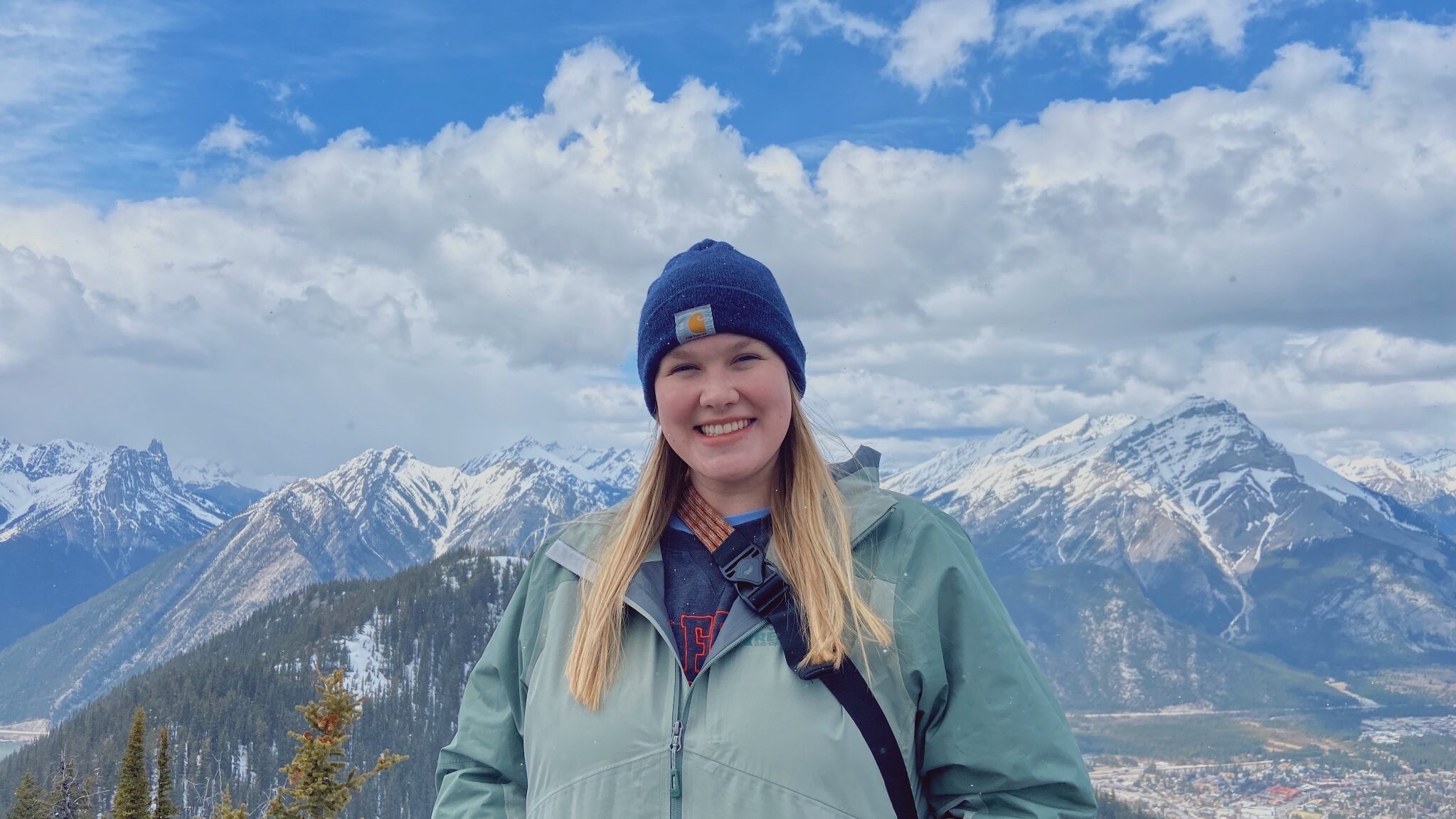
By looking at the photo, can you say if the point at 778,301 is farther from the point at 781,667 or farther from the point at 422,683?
the point at 422,683

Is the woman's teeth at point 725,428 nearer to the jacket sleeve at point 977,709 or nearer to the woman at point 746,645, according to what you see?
the woman at point 746,645

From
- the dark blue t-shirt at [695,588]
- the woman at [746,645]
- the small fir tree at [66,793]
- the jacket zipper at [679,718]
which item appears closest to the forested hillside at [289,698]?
the small fir tree at [66,793]

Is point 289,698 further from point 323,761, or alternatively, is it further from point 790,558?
point 790,558

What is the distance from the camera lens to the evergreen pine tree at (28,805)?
140ft

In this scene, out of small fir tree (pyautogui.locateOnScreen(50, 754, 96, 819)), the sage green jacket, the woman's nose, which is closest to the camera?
the sage green jacket

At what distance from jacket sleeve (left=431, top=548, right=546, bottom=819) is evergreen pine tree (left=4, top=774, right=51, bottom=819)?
154 feet

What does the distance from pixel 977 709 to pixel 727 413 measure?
1.44 meters

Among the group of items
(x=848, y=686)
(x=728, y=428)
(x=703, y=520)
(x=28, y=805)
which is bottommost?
(x=28, y=805)

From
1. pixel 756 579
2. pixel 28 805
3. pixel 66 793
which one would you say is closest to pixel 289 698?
pixel 28 805

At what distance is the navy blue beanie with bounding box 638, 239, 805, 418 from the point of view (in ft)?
14.0

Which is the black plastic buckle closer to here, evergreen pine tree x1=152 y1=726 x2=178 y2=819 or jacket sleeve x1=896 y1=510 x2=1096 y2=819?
jacket sleeve x1=896 y1=510 x2=1096 y2=819

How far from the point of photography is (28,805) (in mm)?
43219

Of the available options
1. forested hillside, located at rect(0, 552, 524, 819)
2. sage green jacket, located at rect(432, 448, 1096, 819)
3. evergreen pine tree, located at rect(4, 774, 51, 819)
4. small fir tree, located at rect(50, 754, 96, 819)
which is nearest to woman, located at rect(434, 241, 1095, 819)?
sage green jacket, located at rect(432, 448, 1096, 819)

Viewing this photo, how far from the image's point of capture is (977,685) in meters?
3.76
